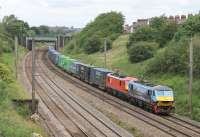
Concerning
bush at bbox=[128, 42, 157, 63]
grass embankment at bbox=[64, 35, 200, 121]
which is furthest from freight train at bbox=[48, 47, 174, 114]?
bush at bbox=[128, 42, 157, 63]

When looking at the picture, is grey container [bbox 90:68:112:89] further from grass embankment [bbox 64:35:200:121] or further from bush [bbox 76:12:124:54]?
bush [bbox 76:12:124:54]

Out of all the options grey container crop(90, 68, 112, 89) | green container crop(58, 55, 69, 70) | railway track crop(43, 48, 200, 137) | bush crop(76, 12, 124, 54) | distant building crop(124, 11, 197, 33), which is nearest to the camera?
railway track crop(43, 48, 200, 137)

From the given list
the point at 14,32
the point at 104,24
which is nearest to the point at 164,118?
the point at 104,24

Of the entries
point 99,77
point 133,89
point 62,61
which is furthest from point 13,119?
point 62,61

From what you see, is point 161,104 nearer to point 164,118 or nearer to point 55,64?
point 164,118

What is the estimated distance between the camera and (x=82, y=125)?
42.3 meters

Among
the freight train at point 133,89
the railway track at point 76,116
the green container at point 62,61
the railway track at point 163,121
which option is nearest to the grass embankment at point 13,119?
the railway track at point 76,116

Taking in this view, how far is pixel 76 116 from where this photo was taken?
4750cm

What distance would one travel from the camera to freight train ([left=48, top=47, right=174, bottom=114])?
156 feet

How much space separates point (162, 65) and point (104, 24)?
8445 centimetres

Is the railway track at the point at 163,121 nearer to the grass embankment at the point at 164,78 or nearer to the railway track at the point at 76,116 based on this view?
the grass embankment at the point at 164,78

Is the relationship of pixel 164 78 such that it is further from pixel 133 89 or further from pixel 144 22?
pixel 144 22

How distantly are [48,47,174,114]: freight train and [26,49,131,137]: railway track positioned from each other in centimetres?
474

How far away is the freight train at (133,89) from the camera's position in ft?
156
